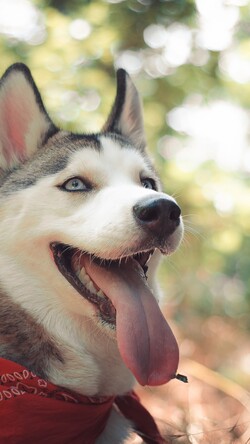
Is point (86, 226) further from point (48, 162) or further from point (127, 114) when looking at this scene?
point (127, 114)

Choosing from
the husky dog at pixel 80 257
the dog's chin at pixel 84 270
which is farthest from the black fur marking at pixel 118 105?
the dog's chin at pixel 84 270

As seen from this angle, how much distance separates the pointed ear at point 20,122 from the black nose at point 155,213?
2.95 ft

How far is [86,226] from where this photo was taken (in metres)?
2.33

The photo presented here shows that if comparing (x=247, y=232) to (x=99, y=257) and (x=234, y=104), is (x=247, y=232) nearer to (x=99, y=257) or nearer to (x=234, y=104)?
(x=234, y=104)

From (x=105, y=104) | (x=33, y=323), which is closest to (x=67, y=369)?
(x=33, y=323)

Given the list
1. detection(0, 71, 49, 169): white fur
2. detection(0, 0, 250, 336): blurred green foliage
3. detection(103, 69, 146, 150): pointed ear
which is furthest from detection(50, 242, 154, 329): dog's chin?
detection(0, 0, 250, 336): blurred green foliage

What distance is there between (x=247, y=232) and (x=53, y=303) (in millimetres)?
3041

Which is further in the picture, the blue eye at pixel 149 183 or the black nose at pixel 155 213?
the blue eye at pixel 149 183

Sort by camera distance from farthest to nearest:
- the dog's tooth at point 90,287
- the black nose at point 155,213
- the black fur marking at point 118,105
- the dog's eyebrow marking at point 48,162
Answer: the black fur marking at point 118,105 < the dog's eyebrow marking at point 48,162 < the dog's tooth at point 90,287 < the black nose at point 155,213

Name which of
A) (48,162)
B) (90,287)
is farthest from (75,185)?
(90,287)

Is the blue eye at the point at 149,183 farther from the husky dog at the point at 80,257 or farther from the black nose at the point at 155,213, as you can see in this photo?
the black nose at the point at 155,213

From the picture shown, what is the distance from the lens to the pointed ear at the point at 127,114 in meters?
3.21

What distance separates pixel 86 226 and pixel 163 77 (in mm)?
3598

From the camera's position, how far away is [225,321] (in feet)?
21.7
